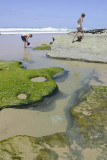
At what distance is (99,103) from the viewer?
15.5 feet

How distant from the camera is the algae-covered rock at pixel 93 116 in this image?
3.53 m

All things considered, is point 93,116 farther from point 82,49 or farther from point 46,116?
point 82,49

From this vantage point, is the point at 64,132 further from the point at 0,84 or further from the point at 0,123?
the point at 0,84

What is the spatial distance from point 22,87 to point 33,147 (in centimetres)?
250

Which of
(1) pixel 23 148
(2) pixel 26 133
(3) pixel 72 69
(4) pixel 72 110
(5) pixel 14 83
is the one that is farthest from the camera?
(3) pixel 72 69

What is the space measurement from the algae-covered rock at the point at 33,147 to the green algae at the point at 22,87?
139 centimetres

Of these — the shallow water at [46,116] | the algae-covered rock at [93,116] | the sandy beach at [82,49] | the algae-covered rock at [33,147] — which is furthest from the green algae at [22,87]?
the sandy beach at [82,49]

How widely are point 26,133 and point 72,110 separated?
1.37 metres

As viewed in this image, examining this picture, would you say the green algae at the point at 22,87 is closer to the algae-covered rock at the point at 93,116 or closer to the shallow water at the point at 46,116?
the shallow water at the point at 46,116

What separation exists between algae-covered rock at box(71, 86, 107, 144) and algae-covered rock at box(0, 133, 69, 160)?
1.79 ft

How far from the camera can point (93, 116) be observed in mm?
4141

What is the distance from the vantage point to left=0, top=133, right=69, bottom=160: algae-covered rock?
297cm

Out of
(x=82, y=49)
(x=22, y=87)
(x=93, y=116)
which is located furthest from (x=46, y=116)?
(x=82, y=49)

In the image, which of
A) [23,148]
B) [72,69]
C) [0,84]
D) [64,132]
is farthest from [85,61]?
→ [23,148]
